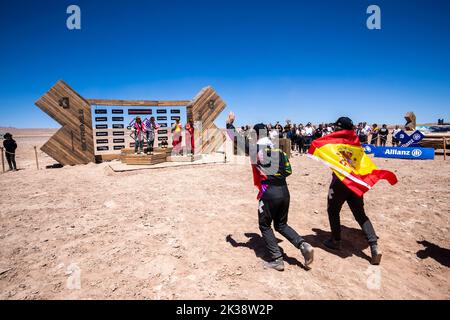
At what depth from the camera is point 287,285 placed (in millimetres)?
3299

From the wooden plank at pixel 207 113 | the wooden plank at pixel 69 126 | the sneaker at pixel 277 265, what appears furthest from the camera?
the wooden plank at pixel 207 113

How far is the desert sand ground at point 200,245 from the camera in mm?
3281

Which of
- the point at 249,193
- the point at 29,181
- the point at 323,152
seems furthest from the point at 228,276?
the point at 29,181

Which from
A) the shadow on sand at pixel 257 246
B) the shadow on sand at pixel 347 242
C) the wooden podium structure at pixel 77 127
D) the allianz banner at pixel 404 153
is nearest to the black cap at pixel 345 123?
the shadow on sand at pixel 347 242

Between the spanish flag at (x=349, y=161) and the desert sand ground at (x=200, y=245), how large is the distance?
129 cm

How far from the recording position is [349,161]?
3.85 m

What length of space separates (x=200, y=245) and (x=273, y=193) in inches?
70.7

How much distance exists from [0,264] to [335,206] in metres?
5.37

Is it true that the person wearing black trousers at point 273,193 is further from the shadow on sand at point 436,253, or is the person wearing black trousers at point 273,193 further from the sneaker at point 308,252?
the shadow on sand at point 436,253

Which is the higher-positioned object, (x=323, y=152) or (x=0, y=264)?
(x=323, y=152)

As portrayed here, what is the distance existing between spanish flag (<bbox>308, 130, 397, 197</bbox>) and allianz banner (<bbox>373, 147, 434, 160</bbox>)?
41.1 ft

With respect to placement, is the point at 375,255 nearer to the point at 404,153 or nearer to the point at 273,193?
the point at 273,193

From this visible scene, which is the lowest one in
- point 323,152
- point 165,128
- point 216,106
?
point 323,152
